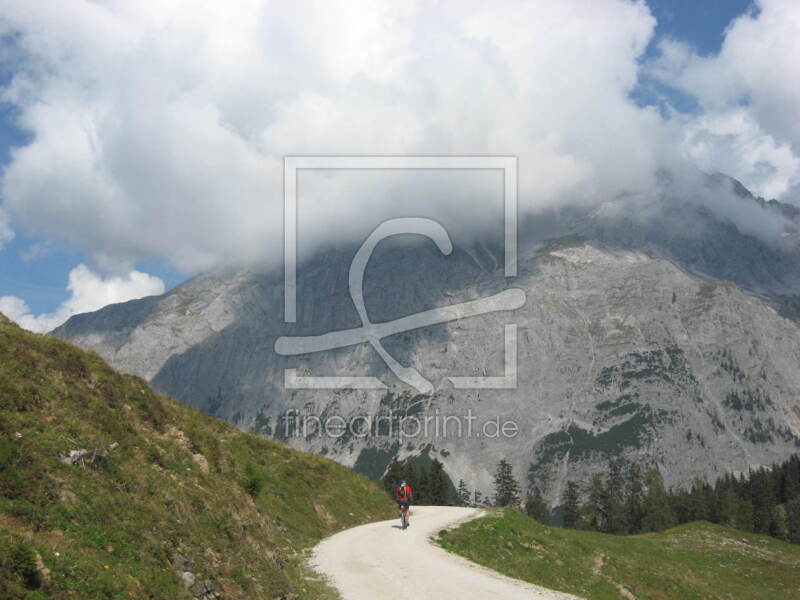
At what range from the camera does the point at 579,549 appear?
43375 mm

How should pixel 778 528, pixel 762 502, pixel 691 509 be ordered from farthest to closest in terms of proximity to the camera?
pixel 691 509, pixel 762 502, pixel 778 528

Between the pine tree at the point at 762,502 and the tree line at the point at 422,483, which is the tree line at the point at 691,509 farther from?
the tree line at the point at 422,483

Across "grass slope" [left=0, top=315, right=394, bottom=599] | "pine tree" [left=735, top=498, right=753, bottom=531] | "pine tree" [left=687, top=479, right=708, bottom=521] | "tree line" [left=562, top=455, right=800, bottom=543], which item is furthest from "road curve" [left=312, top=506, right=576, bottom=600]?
"pine tree" [left=687, top=479, right=708, bottom=521]

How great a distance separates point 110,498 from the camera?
18.5 m

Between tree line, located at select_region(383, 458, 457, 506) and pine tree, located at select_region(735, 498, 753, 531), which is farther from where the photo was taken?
pine tree, located at select_region(735, 498, 753, 531)

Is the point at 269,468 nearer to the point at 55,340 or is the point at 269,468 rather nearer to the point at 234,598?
the point at 55,340

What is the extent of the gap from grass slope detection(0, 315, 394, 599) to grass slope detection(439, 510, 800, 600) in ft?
42.2

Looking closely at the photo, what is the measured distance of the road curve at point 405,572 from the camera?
932 inches

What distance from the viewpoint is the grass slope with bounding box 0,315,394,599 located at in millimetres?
14766

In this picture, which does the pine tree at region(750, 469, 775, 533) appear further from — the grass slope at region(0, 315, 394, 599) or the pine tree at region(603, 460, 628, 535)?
the grass slope at region(0, 315, 394, 599)

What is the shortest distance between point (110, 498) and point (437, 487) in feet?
404

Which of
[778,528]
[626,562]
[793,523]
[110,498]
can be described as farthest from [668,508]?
[110,498]

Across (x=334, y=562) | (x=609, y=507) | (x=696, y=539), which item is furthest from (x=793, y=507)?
(x=334, y=562)

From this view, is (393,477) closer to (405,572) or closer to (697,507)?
(697,507)
